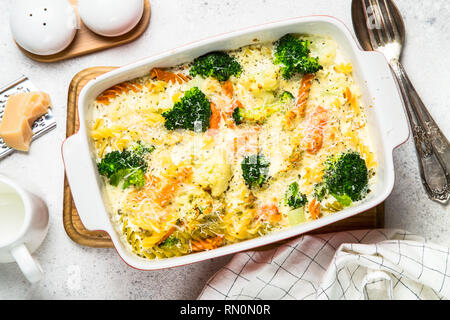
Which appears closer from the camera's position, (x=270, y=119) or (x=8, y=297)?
(x=270, y=119)

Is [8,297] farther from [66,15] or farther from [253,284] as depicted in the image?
[66,15]

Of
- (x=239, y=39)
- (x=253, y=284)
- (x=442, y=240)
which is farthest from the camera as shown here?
(x=442, y=240)

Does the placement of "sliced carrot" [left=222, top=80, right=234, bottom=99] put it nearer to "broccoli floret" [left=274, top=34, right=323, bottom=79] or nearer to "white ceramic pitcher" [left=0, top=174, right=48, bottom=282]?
"broccoli floret" [left=274, top=34, right=323, bottom=79]

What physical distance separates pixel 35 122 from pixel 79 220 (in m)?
0.57

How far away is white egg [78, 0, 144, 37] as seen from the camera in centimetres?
216

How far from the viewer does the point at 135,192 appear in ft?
6.61

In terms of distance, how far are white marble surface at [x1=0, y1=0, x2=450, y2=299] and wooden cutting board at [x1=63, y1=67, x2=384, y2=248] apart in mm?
111

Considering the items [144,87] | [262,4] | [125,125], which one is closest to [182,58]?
[144,87]

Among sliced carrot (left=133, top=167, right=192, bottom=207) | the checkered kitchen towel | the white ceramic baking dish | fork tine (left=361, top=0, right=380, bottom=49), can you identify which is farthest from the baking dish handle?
fork tine (left=361, top=0, right=380, bottom=49)

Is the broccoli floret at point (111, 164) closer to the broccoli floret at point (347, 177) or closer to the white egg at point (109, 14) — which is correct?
the white egg at point (109, 14)

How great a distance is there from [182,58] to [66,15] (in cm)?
70

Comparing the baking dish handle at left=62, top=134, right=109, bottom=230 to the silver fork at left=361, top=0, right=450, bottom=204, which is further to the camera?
the silver fork at left=361, top=0, right=450, bottom=204

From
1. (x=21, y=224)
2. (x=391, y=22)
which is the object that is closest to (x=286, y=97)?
(x=391, y=22)

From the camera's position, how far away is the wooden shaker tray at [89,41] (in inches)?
89.6
